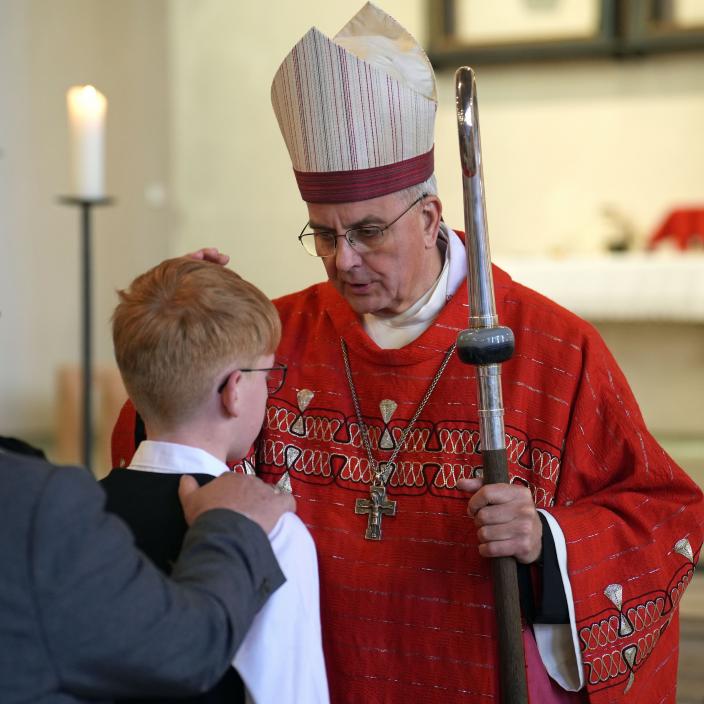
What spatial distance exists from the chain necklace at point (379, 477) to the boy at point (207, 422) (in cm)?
52

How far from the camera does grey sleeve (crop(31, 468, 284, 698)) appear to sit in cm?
141

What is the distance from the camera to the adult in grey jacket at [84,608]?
1406 mm

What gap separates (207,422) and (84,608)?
0.48m

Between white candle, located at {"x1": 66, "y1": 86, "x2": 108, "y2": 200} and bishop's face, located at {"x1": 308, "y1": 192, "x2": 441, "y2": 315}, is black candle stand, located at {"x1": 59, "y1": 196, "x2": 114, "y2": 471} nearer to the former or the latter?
white candle, located at {"x1": 66, "y1": 86, "x2": 108, "y2": 200}

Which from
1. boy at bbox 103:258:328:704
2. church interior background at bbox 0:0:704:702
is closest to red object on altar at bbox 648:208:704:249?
church interior background at bbox 0:0:704:702

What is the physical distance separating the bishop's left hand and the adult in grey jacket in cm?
63

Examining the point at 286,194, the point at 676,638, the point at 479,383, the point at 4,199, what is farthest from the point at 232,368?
the point at 4,199

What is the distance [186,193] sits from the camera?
678 cm

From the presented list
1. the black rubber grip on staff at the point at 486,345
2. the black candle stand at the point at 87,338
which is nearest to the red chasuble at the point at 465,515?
the black rubber grip on staff at the point at 486,345

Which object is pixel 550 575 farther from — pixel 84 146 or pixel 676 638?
pixel 84 146

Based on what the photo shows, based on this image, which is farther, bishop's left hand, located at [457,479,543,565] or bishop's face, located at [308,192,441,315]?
bishop's face, located at [308,192,441,315]

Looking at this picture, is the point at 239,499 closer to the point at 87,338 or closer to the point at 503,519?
the point at 503,519

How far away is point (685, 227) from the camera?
233 inches

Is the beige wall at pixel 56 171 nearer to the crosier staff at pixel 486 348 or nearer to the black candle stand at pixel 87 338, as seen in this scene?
the black candle stand at pixel 87 338
